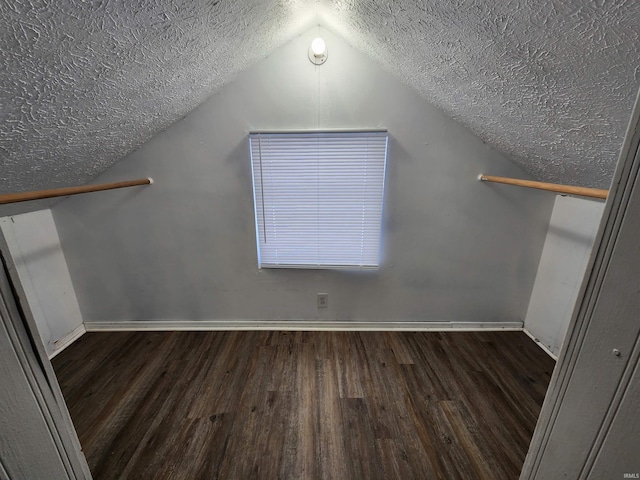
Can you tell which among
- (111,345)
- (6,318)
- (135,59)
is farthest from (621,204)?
(111,345)

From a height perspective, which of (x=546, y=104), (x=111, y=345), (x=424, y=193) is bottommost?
(x=111, y=345)

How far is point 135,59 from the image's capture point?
0.79 meters

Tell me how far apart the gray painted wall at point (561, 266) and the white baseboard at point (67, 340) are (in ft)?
10.8

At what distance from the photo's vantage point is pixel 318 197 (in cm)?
166

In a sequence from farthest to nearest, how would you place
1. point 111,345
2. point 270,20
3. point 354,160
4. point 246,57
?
point 111,345 < point 354,160 < point 246,57 < point 270,20

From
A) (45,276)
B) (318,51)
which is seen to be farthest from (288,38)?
(45,276)

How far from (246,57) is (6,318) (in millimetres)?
1390

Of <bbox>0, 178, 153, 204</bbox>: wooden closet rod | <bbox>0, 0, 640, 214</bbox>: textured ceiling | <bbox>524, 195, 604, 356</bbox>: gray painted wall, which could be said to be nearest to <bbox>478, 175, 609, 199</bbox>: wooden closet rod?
<bbox>0, 0, 640, 214</bbox>: textured ceiling

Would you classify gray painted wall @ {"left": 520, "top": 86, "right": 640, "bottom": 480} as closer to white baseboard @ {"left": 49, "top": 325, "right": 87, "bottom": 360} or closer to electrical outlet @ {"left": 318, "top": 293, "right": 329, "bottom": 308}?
electrical outlet @ {"left": 318, "top": 293, "right": 329, "bottom": 308}

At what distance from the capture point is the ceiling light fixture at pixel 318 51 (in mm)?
1389

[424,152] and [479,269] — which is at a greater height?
[424,152]

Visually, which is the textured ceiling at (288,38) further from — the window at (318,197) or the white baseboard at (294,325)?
the white baseboard at (294,325)

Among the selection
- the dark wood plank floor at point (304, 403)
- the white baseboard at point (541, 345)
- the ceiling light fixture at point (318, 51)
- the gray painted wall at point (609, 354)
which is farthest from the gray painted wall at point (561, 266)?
the ceiling light fixture at point (318, 51)

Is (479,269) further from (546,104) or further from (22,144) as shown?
(22,144)
